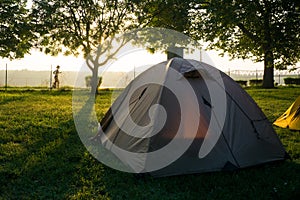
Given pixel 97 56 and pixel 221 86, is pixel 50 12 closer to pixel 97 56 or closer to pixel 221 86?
pixel 97 56

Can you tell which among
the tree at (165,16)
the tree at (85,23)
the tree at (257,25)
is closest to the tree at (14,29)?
the tree at (85,23)

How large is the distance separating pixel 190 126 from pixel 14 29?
19597 mm

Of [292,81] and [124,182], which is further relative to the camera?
[292,81]

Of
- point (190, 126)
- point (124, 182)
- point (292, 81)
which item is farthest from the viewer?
point (292, 81)

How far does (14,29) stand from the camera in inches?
839

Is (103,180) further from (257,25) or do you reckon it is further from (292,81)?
(292,81)

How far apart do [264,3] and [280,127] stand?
625cm

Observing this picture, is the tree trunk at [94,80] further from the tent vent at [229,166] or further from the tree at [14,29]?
A: the tent vent at [229,166]

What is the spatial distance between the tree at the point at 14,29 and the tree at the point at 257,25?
11.0 meters

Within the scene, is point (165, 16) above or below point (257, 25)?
above

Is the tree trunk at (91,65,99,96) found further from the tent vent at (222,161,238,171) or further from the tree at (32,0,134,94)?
the tent vent at (222,161,238,171)

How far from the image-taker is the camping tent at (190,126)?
A: 4789 mm

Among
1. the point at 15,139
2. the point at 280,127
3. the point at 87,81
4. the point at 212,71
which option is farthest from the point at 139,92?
the point at 87,81

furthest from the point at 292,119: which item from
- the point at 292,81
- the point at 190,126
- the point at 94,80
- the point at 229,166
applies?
the point at 292,81
